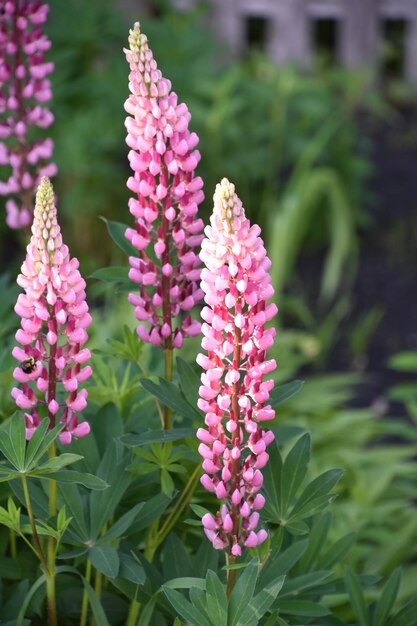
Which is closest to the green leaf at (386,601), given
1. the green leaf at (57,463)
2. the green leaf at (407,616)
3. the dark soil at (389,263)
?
the green leaf at (407,616)

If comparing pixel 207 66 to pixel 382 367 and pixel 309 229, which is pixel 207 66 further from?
pixel 382 367

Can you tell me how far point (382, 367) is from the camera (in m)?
4.88

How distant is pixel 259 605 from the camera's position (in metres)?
1.37

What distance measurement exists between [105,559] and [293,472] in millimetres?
298

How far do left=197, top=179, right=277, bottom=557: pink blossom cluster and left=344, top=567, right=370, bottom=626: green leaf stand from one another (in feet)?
1.06

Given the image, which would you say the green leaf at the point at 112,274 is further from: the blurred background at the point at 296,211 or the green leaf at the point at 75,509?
the blurred background at the point at 296,211

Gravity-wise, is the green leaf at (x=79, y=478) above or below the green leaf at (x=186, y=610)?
above

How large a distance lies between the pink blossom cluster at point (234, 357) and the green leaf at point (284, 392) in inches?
5.1

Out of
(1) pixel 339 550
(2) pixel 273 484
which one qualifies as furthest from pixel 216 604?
(1) pixel 339 550

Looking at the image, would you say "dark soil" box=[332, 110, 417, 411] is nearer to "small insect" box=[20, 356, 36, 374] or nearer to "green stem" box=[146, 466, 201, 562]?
"green stem" box=[146, 466, 201, 562]

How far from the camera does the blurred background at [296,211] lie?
4.21 meters

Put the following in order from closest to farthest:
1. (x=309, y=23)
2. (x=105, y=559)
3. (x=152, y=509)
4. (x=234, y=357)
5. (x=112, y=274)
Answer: (x=234, y=357) → (x=105, y=559) → (x=152, y=509) → (x=112, y=274) → (x=309, y=23)

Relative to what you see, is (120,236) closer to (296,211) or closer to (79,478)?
(79,478)

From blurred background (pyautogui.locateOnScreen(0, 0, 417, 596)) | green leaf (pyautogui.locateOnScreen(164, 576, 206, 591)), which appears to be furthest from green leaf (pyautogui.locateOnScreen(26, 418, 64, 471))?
blurred background (pyautogui.locateOnScreen(0, 0, 417, 596))
